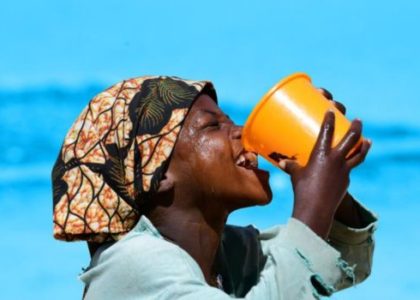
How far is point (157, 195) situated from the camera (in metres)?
2.35

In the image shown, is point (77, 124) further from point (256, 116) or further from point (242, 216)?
point (242, 216)

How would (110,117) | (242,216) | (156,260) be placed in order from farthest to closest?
1. (242,216)
2. (110,117)
3. (156,260)

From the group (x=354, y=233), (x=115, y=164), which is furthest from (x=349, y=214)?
(x=115, y=164)

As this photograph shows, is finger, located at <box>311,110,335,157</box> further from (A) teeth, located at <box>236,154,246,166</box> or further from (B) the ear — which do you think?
(B) the ear

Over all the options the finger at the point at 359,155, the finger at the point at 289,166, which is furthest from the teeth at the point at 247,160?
the finger at the point at 359,155

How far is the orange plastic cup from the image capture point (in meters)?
2.24

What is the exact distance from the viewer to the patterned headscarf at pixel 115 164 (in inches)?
91.7

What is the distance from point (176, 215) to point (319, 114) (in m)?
0.35

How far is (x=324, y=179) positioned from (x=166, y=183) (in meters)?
0.35

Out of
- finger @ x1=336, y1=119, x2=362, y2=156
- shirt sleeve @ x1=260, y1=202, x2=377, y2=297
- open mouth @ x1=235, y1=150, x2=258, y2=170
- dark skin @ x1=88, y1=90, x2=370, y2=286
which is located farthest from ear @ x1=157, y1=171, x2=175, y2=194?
finger @ x1=336, y1=119, x2=362, y2=156

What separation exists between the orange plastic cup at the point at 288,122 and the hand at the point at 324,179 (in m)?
0.04

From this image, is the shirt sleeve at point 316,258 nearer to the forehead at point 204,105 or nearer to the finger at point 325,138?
the finger at point 325,138

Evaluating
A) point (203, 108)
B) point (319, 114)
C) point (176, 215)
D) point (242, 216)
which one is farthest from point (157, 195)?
point (242, 216)

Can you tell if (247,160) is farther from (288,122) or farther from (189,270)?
(189,270)
